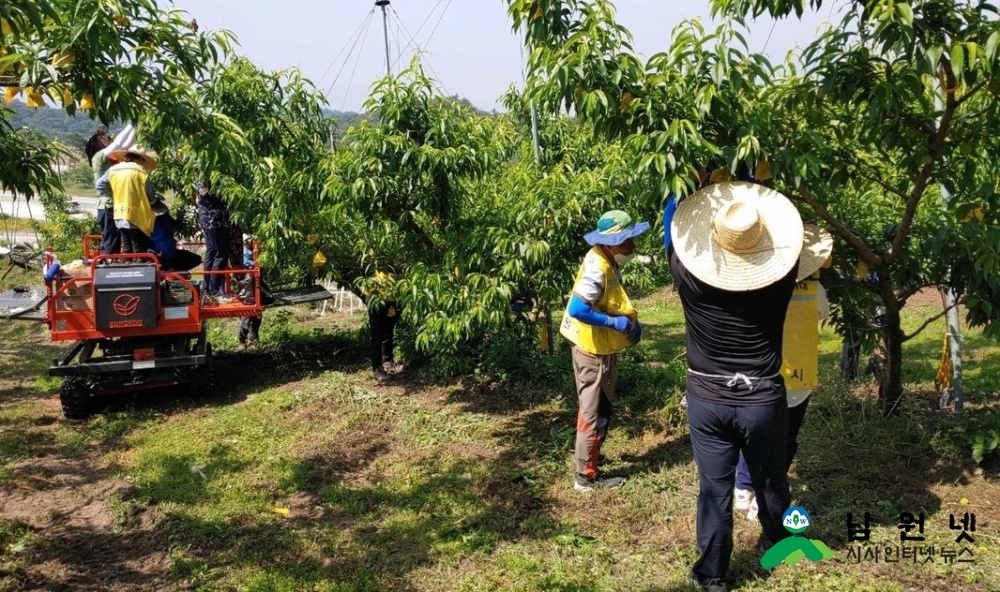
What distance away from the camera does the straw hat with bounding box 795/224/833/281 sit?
140 inches

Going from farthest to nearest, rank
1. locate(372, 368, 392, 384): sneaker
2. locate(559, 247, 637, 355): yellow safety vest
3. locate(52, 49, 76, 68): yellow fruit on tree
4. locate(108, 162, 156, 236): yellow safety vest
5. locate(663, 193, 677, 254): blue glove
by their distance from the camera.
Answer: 1. locate(372, 368, 392, 384): sneaker
2. locate(108, 162, 156, 236): yellow safety vest
3. locate(559, 247, 637, 355): yellow safety vest
4. locate(663, 193, 677, 254): blue glove
5. locate(52, 49, 76, 68): yellow fruit on tree

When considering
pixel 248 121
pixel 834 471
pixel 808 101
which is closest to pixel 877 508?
pixel 834 471

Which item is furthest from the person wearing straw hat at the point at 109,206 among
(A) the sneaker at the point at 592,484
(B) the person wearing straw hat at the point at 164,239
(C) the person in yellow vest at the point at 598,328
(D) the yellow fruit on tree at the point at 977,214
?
(D) the yellow fruit on tree at the point at 977,214

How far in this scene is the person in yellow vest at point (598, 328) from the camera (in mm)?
4176

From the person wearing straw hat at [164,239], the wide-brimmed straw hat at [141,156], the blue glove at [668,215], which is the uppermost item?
the wide-brimmed straw hat at [141,156]

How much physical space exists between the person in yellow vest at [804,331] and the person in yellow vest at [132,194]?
552cm

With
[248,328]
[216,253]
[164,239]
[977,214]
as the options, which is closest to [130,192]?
[164,239]

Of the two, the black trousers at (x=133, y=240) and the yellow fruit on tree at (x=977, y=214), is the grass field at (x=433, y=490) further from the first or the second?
the yellow fruit on tree at (x=977, y=214)

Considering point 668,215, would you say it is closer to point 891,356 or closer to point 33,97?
point 891,356

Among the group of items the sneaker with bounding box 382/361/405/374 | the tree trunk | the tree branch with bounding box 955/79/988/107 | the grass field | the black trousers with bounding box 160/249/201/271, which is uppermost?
the tree branch with bounding box 955/79/988/107

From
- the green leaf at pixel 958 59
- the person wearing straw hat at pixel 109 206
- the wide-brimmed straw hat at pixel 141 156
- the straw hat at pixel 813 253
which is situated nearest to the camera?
the green leaf at pixel 958 59

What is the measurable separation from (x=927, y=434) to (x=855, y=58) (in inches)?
97.9

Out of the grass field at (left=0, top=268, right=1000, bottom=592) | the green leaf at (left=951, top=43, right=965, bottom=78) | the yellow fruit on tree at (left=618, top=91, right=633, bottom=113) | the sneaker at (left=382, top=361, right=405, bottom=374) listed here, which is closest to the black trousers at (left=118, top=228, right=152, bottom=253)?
the grass field at (left=0, top=268, right=1000, bottom=592)

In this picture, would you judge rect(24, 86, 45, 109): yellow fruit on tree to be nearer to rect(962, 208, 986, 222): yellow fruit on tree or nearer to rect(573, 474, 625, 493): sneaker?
rect(573, 474, 625, 493): sneaker
